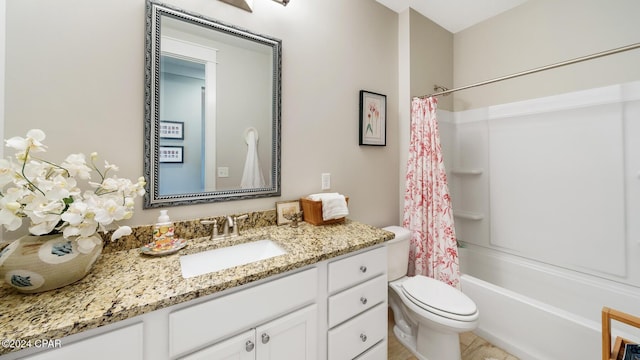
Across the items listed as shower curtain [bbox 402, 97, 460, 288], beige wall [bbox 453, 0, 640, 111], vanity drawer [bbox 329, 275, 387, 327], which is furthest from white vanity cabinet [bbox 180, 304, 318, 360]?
beige wall [bbox 453, 0, 640, 111]

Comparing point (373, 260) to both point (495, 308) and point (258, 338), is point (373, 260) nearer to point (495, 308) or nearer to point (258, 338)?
point (258, 338)

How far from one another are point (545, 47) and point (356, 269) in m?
2.44

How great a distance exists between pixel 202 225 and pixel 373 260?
918mm

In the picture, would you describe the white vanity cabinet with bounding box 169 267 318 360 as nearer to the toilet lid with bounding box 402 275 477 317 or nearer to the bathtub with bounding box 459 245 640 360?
the toilet lid with bounding box 402 275 477 317

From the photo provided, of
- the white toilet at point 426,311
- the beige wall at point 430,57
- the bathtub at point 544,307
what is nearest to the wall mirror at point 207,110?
the white toilet at point 426,311

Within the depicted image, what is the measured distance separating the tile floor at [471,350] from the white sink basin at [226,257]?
118cm

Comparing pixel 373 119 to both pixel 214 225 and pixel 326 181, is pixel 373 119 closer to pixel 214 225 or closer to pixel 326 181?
pixel 326 181

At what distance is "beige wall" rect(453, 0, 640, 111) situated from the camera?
65.6 inches

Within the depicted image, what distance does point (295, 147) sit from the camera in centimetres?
155

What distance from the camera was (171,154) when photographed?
3.82ft

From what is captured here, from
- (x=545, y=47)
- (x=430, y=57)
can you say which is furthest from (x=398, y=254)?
(x=545, y=47)

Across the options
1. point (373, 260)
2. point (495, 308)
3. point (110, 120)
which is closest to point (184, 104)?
point (110, 120)

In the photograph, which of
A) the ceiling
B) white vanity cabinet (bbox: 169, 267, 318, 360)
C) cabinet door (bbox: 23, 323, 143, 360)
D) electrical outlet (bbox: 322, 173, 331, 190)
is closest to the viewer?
cabinet door (bbox: 23, 323, 143, 360)

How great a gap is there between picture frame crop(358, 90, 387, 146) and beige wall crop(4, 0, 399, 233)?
2.3 inches
